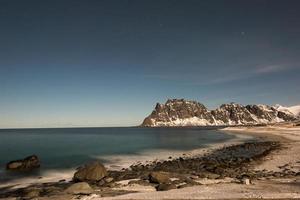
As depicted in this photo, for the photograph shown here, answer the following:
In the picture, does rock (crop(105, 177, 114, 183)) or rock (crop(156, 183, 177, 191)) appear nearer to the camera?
rock (crop(156, 183, 177, 191))

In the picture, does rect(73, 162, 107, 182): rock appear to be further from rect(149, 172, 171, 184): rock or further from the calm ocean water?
the calm ocean water

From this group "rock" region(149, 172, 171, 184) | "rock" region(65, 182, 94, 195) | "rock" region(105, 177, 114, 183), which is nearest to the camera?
"rock" region(65, 182, 94, 195)

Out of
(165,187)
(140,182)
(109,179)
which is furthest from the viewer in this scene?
→ (109,179)

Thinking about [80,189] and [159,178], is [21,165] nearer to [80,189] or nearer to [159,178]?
[80,189]

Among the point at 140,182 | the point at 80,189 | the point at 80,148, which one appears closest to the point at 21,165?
the point at 80,189

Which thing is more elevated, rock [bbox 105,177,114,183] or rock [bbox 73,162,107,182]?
rock [bbox 73,162,107,182]

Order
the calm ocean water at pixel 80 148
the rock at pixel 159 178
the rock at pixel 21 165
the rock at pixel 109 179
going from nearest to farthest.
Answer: the rock at pixel 159 178
the rock at pixel 109 179
the rock at pixel 21 165
the calm ocean water at pixel 80 148

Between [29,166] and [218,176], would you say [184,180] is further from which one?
[29,166]

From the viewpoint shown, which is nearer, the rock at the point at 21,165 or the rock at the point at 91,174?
the rock at the point at 91,174

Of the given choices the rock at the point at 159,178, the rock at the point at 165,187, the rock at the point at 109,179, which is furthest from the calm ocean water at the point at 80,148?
the rock at the point at 165,187

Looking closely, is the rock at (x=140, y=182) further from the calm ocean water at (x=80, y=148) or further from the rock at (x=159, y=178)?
the calm ocean water at (x=80, y=148)

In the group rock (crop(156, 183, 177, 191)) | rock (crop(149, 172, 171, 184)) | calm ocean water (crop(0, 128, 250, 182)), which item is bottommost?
rock (crop(156, 183, 177, 191))

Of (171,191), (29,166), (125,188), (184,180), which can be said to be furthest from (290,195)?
(29,166)

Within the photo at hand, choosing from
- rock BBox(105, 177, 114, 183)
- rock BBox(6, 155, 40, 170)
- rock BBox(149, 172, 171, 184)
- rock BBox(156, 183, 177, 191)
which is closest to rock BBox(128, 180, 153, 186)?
rock BBox(149, 172, 171, 184)
